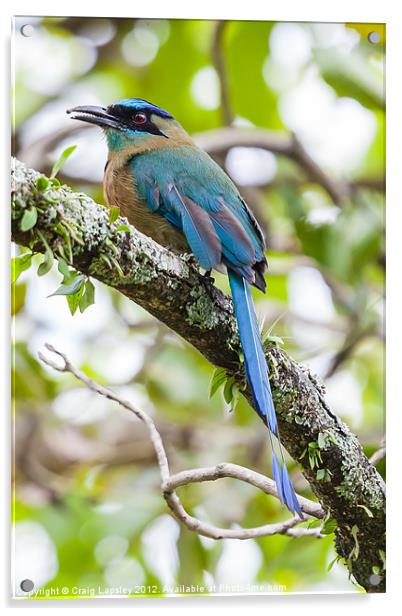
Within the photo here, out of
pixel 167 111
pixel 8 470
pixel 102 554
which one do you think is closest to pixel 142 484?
pixel 102 554

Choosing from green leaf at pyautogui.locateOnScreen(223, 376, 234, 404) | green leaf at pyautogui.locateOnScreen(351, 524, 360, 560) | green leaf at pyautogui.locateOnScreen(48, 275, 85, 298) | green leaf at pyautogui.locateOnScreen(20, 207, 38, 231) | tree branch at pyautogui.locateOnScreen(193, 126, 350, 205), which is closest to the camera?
green leaf at pyautogui.locateOnScreen(20, 207, 38, 231)

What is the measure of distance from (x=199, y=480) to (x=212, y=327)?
329mm

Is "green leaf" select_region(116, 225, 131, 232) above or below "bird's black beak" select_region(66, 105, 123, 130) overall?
below

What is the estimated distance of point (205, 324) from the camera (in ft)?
6.29

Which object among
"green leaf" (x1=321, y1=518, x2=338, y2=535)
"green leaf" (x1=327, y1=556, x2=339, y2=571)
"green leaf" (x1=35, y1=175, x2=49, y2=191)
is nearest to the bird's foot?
"green leaf" (x1=35, y1=175, x2=49, y2=191)

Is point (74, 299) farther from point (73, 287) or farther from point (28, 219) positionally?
point (28, 219)

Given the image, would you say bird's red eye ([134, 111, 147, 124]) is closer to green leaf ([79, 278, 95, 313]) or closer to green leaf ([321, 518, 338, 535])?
green leaf ([79, 278, 95, 313])

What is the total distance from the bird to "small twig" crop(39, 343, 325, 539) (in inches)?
3.2

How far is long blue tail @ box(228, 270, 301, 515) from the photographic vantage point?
191cm

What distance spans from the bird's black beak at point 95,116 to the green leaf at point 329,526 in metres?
1.11

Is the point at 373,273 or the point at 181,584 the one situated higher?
the point at 373,273

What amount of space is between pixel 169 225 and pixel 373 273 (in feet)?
2.24

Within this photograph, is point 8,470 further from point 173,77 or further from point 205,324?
point 173,77

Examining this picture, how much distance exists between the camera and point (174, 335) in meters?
2.55
